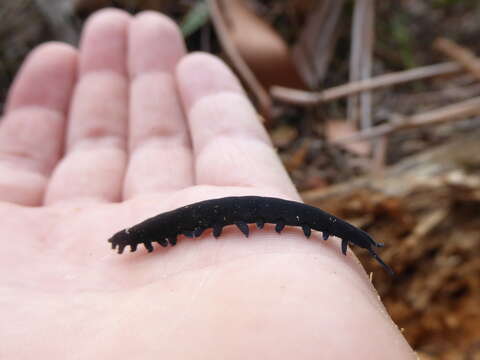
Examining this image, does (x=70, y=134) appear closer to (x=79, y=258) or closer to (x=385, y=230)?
(x=79, y=258)

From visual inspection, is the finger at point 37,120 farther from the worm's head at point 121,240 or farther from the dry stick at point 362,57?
the dry stick at point 362,57

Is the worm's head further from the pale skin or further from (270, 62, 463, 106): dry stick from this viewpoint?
(270, 62, 463, 106): dry stick

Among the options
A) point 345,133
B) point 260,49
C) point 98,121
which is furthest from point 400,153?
point 98,121

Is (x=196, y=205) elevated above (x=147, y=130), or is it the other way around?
(x=196, y=205)

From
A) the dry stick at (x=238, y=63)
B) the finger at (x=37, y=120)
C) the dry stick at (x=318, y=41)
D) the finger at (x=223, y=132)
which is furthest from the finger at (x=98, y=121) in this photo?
the dry stick at (x=318, y=41)

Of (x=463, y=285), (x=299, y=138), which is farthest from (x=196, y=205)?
(x=299, y=138)

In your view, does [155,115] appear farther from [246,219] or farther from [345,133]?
[345,133]
